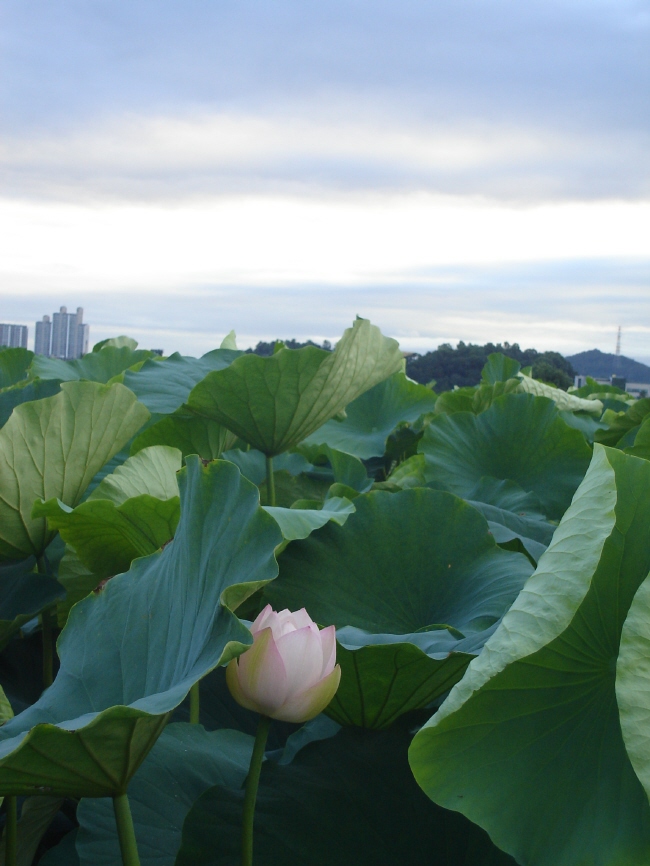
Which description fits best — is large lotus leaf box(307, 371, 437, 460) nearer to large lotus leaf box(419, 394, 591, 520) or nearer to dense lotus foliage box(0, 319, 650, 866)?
large lotus leaf box(419, 394, 591, 520)

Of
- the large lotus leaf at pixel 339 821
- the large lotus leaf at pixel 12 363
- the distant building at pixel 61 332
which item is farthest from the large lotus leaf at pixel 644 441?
the distant building at pixel 61 332

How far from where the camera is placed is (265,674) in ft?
1.69

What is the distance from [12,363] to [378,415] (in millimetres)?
1155

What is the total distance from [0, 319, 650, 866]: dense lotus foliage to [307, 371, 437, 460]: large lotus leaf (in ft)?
3.58

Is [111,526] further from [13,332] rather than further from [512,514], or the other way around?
[13,332]

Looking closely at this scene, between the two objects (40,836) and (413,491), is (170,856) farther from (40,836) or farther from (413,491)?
(413,491)

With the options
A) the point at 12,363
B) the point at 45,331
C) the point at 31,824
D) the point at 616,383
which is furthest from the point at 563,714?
the point at 45,331

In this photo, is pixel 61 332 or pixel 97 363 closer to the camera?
pixel 97 363

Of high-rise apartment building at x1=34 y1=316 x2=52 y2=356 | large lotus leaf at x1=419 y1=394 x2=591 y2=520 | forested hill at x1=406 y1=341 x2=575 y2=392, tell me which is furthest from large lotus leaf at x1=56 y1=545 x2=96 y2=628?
high-rise apartment building at x1=34 y1=316 x2=52 y2=356

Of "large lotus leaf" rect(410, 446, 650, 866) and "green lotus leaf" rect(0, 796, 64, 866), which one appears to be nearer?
"large lotus leaf" rect(410, 446, 650, 866)

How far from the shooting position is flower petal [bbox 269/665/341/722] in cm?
52

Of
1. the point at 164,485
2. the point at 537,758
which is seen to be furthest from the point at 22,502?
the point at 537,758

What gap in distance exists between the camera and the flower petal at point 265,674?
0.51 metres

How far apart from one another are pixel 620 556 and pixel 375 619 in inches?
13.4
